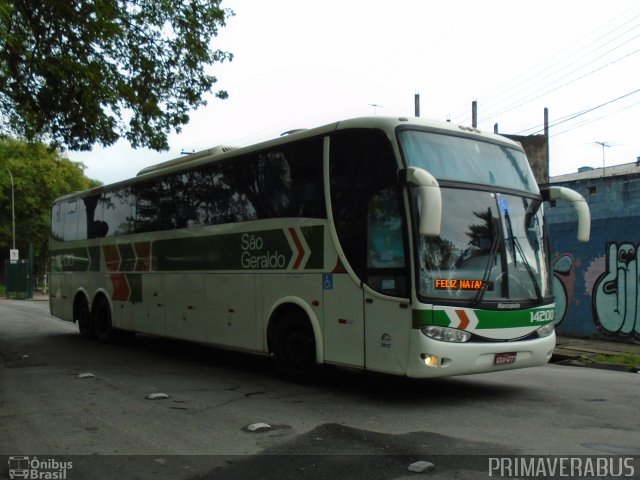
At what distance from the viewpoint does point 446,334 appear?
680 cm

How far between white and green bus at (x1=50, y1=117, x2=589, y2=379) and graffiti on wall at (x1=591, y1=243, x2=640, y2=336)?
21.5 feet

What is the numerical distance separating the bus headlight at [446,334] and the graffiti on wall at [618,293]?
8.46 meters

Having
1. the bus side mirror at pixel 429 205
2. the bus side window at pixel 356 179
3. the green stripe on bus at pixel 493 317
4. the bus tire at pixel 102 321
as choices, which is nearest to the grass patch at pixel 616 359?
the green stripe on bus at pixel 493 317

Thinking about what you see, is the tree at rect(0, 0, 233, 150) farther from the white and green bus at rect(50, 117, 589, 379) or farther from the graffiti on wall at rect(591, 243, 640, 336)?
the graffiti on wall at rect(591, 243, 640, 336)

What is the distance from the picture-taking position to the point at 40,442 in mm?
5785

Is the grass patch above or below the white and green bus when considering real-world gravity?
below

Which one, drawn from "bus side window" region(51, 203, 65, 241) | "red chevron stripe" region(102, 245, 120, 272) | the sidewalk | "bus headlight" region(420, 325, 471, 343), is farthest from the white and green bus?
"bus side window" region(51, 203, 65, 241)

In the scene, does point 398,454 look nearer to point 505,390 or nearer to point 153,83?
point 505,390

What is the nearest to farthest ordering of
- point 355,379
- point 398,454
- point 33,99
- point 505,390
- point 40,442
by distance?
point 398,454
point 40,442
point 505,390
point 355,379
point 33,99

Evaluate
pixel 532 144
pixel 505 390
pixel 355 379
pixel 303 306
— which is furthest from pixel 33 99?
pixel 532 144

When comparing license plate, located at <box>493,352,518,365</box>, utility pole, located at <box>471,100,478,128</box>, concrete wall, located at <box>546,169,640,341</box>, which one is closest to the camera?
license plate, located at <box>493,352,518,365</box>

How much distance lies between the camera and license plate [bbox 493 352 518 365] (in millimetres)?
7137

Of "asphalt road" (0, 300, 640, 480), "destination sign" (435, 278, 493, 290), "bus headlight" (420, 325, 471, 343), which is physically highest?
"destination sign" (435, 278, 493, 290)

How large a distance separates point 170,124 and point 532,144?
27.5 metres
